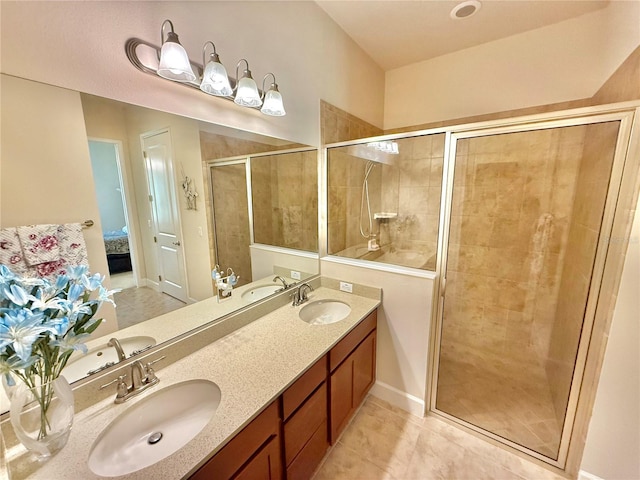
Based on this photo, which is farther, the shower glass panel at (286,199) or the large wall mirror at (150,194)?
the shower glass panel at (286,199)

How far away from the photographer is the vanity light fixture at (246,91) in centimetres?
131

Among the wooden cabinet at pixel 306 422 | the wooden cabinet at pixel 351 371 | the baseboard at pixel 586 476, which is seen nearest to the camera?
the wooden cabinet at pixel 306 422

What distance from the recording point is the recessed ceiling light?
1.70m

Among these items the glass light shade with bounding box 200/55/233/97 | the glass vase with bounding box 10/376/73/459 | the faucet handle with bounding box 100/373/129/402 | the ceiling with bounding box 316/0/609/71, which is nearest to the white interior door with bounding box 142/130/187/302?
the glass light shade with bounding box 200/55/233/97

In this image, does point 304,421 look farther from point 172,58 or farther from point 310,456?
point 172,58

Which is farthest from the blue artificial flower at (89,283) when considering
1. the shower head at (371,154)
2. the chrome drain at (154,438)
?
the shower head at (371,154)

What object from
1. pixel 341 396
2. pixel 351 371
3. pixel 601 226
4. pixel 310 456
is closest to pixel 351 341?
pixel 351 371

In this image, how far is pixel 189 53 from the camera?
118 centimetres

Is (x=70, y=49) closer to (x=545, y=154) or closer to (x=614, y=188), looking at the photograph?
(x=614, y=188)

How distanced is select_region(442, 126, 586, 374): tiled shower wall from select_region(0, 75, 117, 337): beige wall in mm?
2054

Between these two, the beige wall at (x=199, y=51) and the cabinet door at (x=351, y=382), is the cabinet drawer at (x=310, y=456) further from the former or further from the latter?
the beige wall at (x=199, y=51)

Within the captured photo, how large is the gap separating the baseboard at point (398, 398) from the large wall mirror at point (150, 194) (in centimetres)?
121

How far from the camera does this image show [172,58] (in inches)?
39.3

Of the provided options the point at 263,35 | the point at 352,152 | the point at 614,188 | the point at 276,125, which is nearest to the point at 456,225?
the point at 614,188
